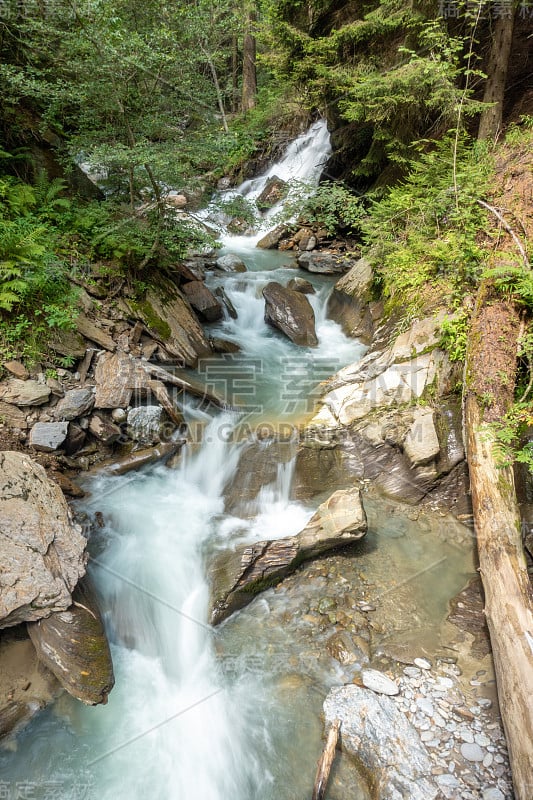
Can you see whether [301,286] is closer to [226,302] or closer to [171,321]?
[226,302]

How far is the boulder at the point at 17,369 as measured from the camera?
5098 mm

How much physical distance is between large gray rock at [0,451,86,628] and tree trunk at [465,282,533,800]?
3.55m

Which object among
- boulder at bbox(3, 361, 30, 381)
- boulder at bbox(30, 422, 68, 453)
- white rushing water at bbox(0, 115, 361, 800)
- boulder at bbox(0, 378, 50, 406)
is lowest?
white rushing water at bbox(0, 115, 361, 800)

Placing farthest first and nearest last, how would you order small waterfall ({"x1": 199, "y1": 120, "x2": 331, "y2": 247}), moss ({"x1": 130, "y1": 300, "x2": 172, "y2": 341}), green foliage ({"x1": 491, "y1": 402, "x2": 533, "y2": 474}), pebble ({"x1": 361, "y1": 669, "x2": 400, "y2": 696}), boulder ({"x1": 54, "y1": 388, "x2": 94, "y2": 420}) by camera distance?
small waterfall ({"x1": 199, "y1": 120, "x2": 331, "y2": 247}), moss ({"x1": 130, "y1": 300, "x2": 172, "y2": 341}), boulder ({"x1": 54, "y1": 388, "x2": 94, "y2": 420}), green foliage ({"x1": 491, "y1": 402, "x2": 533, "y2": 474}), pebble ({"x1": 361, "y1": 669, "x2": 400, "y2": 696})

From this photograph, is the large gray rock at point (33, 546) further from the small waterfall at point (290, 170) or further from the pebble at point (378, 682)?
the small waterfall at point (290, 170)

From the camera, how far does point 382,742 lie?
9.76 ft

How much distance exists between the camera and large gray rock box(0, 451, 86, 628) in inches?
132

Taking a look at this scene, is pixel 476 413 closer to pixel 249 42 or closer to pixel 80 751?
pixel 80 751

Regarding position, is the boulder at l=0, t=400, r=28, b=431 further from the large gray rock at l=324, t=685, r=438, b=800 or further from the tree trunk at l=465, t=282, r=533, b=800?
the tree trunk at l=465, t=282, r=533, b=800

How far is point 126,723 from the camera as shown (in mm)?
3508

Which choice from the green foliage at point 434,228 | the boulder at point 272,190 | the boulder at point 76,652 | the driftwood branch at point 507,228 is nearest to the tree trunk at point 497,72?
the green foliage at point 434,228

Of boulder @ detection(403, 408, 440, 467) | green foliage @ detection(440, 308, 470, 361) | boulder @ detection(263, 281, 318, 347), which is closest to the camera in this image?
boulder @ detection(403, 408, 440, 467)

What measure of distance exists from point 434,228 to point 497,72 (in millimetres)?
3140

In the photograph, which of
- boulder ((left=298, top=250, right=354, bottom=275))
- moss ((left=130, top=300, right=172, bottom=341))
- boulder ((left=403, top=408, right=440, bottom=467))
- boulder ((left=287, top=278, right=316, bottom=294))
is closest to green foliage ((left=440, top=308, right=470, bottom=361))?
boulder ((left=403, top=408, right=440, bottom=467))
